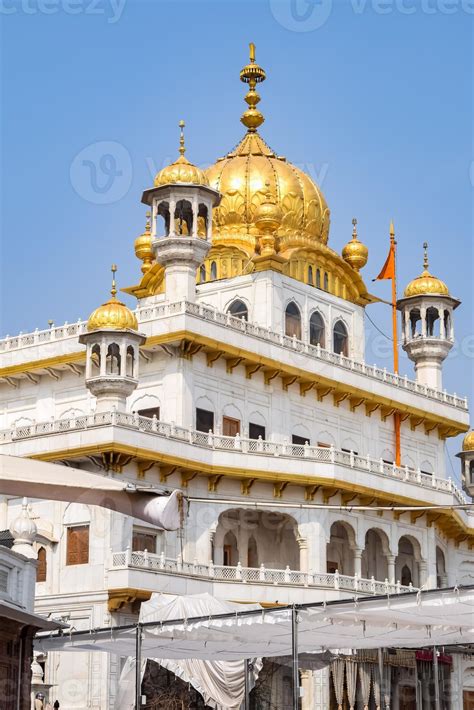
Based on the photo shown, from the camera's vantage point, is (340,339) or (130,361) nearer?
(130,361)

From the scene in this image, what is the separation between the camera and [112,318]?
144ft

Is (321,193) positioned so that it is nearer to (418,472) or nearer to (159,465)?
(418,472)

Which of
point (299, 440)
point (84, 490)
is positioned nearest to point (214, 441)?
point (299, 440)

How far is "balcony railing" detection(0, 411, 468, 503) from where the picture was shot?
41594 mm

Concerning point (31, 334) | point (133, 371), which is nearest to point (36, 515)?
point (133, 371)

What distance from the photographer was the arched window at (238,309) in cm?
5284

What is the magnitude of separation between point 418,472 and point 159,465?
469 inches

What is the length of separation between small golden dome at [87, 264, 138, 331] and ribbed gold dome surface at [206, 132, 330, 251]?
36.8 feet

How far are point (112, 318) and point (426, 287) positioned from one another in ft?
59.4

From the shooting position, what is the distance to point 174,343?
45562 millimetres

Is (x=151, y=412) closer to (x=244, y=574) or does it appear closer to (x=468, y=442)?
(x=244, y=574)

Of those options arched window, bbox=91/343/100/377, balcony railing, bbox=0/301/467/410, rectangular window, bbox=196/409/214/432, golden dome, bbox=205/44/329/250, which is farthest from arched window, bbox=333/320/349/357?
arched window, bbox=91/343/100/377

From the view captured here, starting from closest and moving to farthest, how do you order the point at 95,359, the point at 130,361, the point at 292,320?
the point at 130,361 → the point at 95,359 → the point at 292,320

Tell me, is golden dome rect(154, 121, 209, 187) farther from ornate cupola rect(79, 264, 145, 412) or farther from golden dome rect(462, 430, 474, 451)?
golden dome rect(462, 430, 474, 451)
